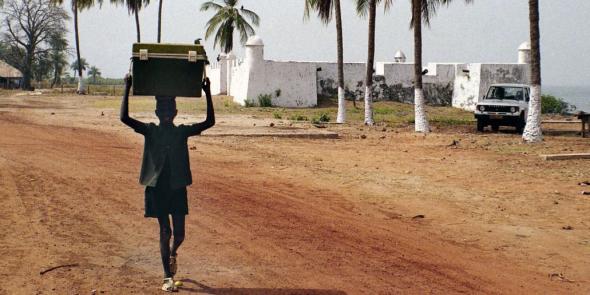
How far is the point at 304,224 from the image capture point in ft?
28.7

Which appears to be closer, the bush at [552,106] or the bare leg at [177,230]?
the bare leg at [177,230]

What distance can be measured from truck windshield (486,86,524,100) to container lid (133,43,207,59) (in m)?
19.7

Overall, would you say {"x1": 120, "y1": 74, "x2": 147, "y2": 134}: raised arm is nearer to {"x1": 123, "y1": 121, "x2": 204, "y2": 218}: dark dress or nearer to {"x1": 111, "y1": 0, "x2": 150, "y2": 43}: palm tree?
{"x1": 123, "y1": 121, "x2": 204, "y2": 218}: dark dress

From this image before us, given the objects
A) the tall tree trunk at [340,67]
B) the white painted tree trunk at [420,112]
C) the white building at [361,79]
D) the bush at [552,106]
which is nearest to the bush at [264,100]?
the white building at [361,79]

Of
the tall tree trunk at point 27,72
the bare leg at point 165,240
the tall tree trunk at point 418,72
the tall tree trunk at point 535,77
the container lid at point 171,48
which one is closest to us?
the container lid at point 171,48

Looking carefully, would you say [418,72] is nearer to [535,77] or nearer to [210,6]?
[535,77]

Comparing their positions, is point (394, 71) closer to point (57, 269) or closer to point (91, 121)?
point (91, 121)

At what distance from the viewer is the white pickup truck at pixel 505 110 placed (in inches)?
900

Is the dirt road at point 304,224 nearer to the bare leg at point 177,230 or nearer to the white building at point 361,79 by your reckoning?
the bare leg at point 177,230

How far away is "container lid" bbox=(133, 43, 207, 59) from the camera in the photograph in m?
5.66

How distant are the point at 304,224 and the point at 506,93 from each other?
17080 millimetres

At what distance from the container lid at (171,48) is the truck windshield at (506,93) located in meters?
19.7

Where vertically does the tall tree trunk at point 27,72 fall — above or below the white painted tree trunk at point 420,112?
above

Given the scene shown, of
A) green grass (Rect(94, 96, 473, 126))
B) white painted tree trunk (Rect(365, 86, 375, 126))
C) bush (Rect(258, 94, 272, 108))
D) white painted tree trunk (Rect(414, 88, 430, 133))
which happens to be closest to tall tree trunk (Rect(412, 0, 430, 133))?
white painted tree trunk (Rect(414, 88, 430, 133))
